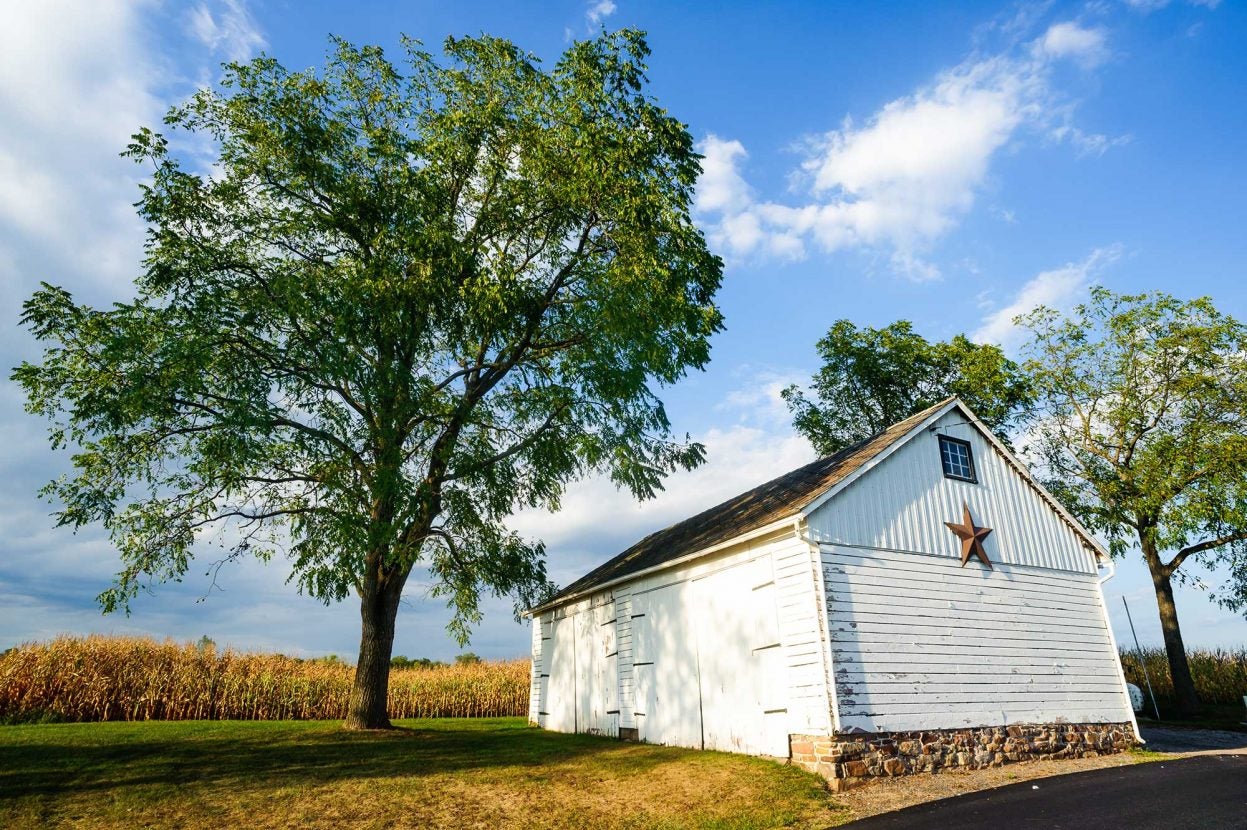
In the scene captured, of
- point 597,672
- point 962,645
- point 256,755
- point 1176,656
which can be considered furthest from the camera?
point 1176,656

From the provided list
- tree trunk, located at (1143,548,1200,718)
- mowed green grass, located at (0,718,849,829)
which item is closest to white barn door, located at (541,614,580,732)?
mowed green grass, located at (0,718,849,829)

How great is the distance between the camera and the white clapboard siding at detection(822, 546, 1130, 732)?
529 inches

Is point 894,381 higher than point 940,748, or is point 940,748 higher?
point 894,381

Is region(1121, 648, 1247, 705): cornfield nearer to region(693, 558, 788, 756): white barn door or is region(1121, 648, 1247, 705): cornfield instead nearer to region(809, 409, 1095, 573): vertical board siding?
region(809, 409, 1095, 573): vertical board siding

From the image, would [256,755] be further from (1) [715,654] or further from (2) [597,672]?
(1) [715,654]

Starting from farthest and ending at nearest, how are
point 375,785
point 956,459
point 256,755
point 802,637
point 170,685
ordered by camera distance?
point 170,685
point 956,459
point 256,755
point 802,637
point 375,785

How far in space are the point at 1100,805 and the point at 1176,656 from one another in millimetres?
21206

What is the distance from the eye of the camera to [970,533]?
1638 centimetres

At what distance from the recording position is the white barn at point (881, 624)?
1335 cm

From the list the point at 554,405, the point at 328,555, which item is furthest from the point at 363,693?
the point at 554,405

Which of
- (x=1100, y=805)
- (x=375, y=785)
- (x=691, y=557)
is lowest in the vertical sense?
(x=1100, y=805)

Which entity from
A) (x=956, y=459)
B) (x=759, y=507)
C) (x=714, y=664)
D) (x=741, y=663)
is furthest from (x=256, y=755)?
(x=956, y=459)

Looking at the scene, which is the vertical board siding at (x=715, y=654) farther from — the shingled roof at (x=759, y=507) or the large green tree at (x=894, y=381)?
the large green tree at (x=894, y=381)

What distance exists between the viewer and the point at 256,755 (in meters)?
14.6
